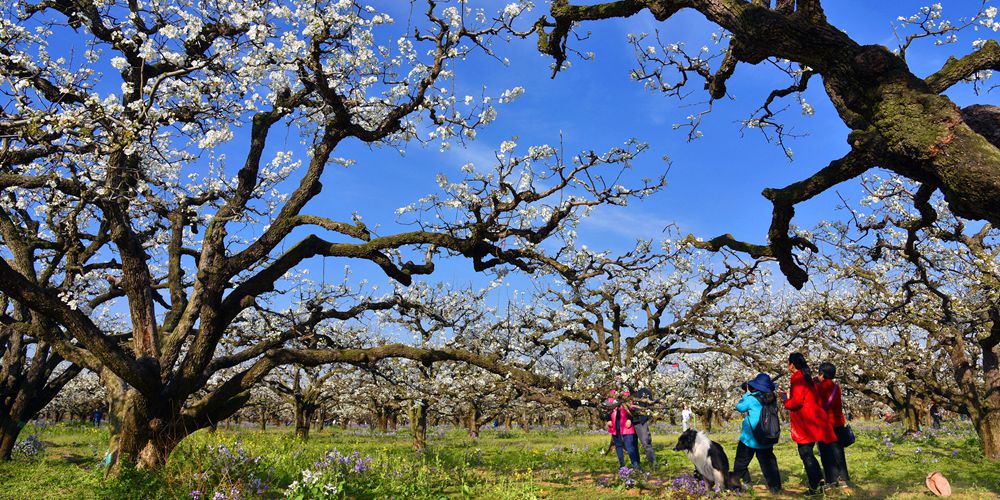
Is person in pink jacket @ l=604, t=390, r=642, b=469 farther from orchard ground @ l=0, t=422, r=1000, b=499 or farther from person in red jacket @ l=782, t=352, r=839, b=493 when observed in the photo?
person in red jacket @ l=782, t=352, r=839, b=493

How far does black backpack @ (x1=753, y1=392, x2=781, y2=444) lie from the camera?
8938 mm

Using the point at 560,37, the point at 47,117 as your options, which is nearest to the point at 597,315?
the point at 560,37

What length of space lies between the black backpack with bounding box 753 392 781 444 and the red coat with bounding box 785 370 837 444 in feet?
0.82

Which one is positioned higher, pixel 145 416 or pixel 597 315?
pixel 597 315

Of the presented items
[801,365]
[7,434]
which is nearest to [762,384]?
[801,365]

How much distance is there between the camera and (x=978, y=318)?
40.7 feet

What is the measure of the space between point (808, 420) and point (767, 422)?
59cm

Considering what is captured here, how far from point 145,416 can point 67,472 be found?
4.63 metres

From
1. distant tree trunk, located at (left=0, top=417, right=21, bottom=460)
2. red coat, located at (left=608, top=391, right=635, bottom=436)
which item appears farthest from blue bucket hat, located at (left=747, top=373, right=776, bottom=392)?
distant tree trunk, located at (left=0, top=417, right=21, bottom=460)

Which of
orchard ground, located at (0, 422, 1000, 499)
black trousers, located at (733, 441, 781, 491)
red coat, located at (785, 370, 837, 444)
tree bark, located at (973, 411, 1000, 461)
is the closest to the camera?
orchard ground, located at (0, 422, 1000, 499)

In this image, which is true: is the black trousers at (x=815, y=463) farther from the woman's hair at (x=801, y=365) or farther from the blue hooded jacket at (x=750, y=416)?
the woman's hair at (x=801, y=365)

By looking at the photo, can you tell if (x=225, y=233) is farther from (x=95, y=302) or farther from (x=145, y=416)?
(x=95, y=302)

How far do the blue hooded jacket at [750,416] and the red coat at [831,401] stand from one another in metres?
0.98

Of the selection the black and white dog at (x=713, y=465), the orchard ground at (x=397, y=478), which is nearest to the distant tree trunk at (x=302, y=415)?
the orchard ground at (x=397, y=478)
